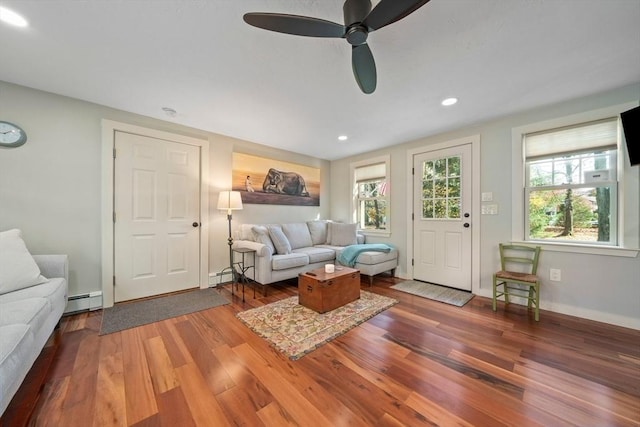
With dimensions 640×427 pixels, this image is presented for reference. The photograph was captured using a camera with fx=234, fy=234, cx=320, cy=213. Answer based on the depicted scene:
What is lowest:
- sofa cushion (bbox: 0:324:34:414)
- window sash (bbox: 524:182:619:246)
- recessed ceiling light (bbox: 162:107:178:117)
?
sofa cushion (bbox: 0:324:34:414)

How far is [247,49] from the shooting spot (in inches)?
67.2

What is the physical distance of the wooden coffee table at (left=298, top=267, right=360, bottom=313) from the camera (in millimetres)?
2445

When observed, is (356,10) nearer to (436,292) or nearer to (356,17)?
(356,17)

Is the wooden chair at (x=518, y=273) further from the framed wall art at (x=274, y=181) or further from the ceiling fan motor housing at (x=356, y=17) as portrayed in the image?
the framed wall art at (x=274, y=181)

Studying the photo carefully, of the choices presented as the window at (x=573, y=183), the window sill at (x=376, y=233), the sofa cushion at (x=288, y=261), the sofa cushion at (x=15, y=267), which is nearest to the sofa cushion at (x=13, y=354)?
the sofa cushion at (x=15, y=267)

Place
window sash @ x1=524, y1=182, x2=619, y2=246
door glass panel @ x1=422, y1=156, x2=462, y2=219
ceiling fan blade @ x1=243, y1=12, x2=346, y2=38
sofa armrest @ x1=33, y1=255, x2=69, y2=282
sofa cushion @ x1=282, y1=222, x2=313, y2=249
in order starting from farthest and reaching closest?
1. sofa cushion @ x1=282, y1=222, x2=313, y2=249
2. door glass panel @ x1=422, y1=156, x2=462, y2=219
3. window sash @ x1=524, y1=182, x2=619, y2=246
4. sofa armrest @ x1=33, y1=255, x2=69, y2=282
5. ceiling fan blade @ x1=243, y1=12, x2=346, y2=38

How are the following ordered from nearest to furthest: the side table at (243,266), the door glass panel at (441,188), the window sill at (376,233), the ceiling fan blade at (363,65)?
the ceiling fan blade at (363,65) < the side table at (243,266) < the door glass panel at (441,188) < the window sill at (376,233)

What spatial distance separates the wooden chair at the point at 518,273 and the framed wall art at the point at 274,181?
10.2ft

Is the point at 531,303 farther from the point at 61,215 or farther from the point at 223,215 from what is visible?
the point at 61,215

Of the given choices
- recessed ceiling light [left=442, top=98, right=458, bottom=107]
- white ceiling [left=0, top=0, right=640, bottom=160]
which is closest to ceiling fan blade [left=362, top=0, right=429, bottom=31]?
white ceiling [left=0, top=0, right=640, bottom=160]

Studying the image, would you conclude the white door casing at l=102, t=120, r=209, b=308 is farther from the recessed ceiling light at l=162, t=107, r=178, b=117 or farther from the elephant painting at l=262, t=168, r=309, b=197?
the elephant painting at l=262, t=168, r=309, b=197

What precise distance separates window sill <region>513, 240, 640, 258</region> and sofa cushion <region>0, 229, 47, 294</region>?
4625 mm

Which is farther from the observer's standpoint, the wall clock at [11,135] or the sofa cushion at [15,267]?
the wall clock at [11,135]

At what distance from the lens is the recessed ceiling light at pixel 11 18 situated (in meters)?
1.38
